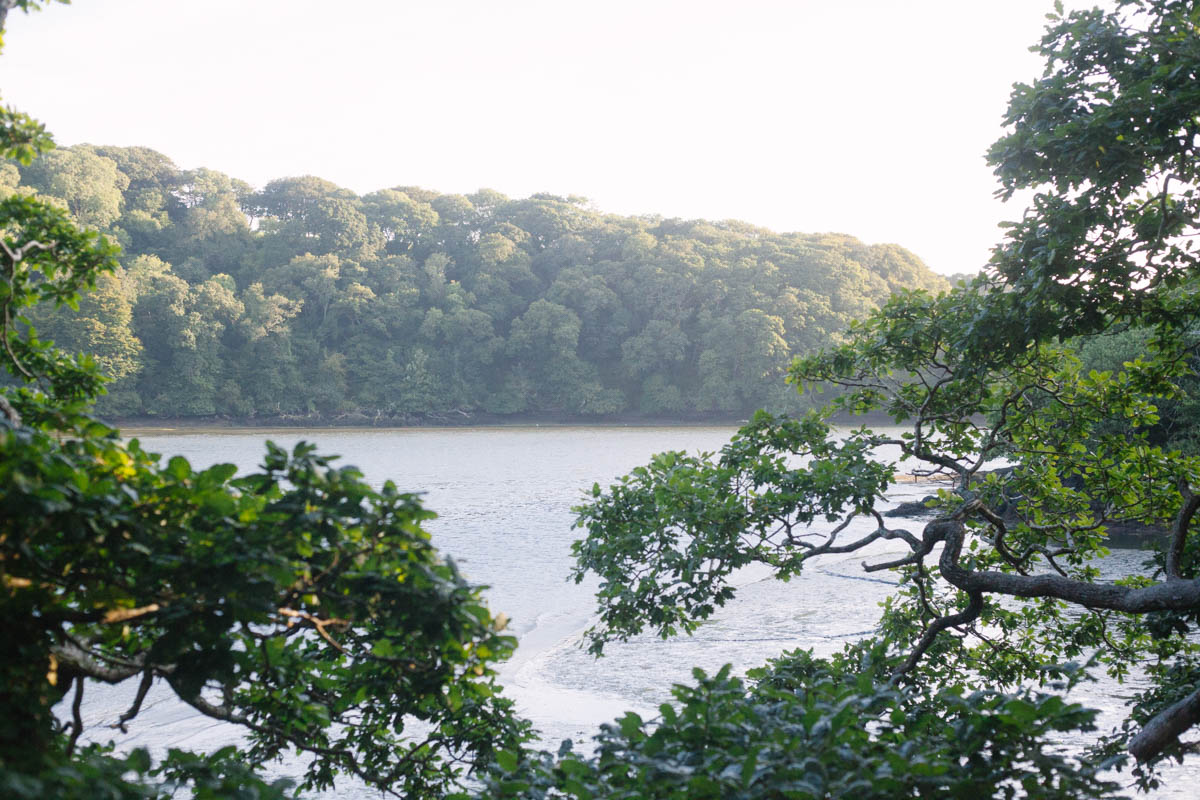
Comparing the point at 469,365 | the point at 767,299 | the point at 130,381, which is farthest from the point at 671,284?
the point at 130,381

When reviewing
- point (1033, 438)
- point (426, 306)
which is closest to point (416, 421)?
point (426, 306)

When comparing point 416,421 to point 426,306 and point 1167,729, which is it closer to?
point 426,306

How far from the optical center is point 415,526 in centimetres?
239

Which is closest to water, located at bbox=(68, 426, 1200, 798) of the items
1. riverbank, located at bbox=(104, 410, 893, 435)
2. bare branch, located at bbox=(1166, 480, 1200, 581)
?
bare branch, located at bbox=(1166, 480, 1200, 581)

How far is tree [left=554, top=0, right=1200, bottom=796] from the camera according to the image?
4473mm

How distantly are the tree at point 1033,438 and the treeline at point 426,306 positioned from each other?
169 ft

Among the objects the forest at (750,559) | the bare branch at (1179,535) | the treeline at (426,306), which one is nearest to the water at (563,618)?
the forest at (750,559)

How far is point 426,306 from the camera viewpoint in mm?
70062

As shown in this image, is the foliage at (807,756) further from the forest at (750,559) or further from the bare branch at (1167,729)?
the bare branch at (1167,729)

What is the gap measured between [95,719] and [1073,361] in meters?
10.1

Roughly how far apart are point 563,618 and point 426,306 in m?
57.8

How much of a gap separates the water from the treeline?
2645 centimetres

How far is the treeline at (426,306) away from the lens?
59094mm

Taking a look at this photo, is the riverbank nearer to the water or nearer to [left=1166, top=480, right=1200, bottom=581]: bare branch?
the water
